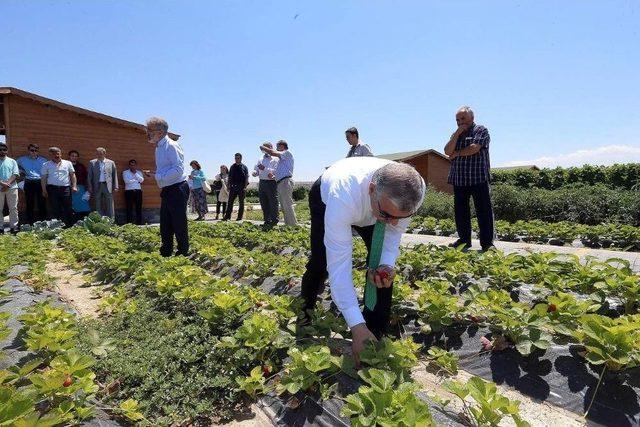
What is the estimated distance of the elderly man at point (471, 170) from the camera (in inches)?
207

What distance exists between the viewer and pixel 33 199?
9.78 m

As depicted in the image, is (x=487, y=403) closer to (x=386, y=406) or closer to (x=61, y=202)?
(x=386, y=406)

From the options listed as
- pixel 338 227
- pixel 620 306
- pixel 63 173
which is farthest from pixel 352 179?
pixel 63 173

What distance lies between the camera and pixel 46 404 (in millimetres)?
1896

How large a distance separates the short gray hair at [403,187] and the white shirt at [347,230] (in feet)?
1.07

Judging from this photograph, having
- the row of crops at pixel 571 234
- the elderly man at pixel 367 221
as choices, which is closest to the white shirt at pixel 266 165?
the row of crops at pixel 571 234

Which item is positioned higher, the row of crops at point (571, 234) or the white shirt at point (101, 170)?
the white shirt at point (101, 170)

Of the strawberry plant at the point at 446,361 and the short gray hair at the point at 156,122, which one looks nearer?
the strawberry plant at the point at 446,361

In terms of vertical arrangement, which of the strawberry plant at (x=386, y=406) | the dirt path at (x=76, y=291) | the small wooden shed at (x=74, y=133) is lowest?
the dirt path at (x=76, y=291)

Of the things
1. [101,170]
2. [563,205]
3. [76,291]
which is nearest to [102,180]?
[101,170]

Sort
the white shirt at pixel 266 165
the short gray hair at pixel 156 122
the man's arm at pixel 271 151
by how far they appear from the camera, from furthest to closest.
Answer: the white shirt at pixel 266 165
the man's arm at pixel 271 151
the short gray hair at pixel 156 122

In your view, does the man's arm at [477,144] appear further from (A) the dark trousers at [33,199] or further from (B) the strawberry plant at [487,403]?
(A) the dark trousers at [33,199]

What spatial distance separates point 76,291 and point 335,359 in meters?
3.66

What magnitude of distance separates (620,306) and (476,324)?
1095 millimetres
